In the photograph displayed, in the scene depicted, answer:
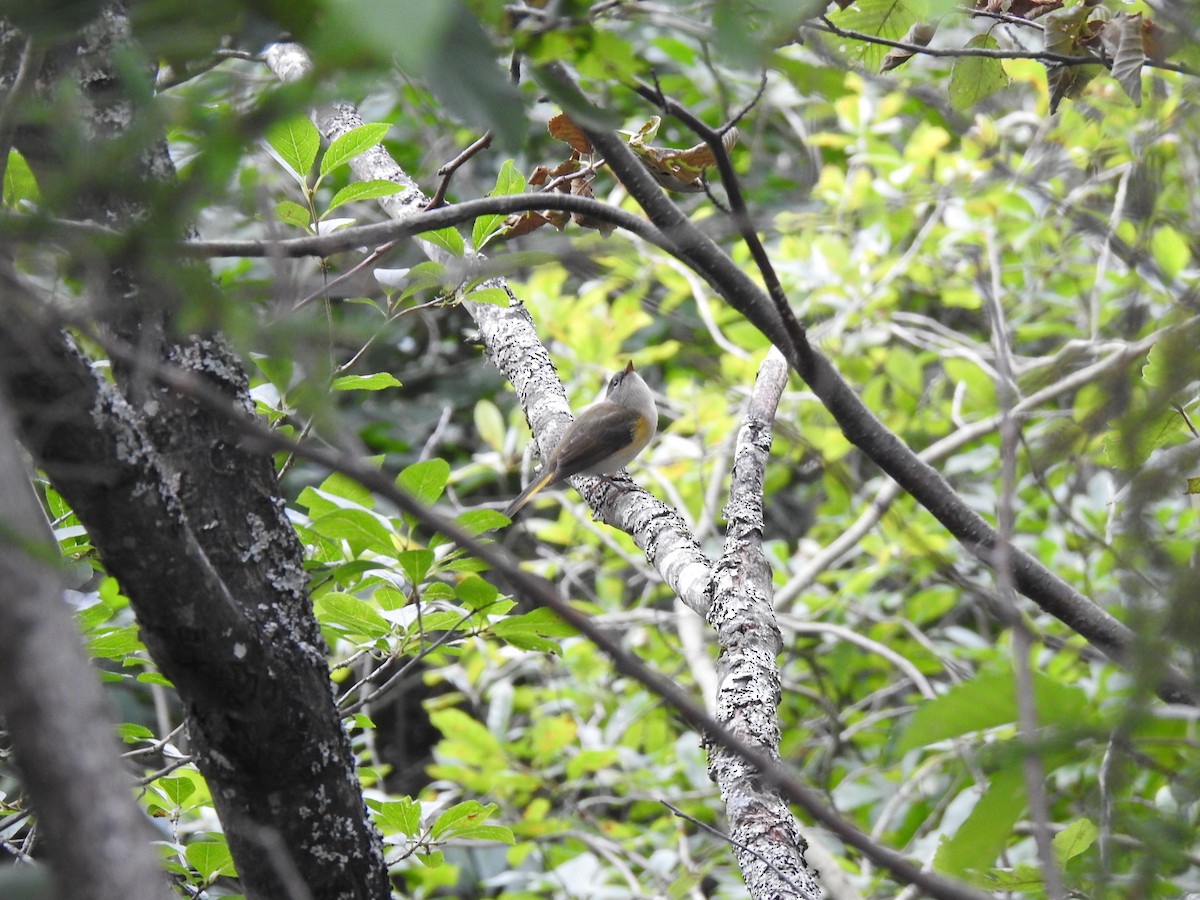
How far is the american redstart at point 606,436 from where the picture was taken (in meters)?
2.87

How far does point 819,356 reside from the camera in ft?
4.35

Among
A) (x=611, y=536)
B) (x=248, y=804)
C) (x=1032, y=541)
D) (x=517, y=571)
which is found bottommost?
(x=517, y=571)

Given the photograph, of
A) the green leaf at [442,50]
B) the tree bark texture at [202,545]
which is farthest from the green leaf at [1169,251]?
the green leaf at [442,50]

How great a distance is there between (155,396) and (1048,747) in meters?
1.15

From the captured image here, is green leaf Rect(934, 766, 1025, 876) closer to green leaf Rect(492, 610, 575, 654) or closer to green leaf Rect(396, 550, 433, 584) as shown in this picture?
green leaf Rect(492, 610, 575, 654)

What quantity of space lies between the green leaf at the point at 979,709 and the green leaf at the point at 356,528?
107cm

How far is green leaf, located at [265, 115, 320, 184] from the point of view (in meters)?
1.61

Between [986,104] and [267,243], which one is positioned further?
[986,104]

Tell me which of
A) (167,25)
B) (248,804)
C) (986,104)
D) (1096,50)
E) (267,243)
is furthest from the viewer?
Answer: (986,104)

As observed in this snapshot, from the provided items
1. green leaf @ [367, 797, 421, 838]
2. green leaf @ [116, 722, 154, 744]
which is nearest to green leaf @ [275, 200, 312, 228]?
green leaf @ [116, 722, 154, 744]

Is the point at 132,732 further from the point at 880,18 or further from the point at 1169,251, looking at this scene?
the point at 1169,251

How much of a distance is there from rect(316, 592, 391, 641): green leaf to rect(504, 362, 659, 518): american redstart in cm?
104

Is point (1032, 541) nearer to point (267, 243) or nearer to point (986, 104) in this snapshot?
point (986, 104)

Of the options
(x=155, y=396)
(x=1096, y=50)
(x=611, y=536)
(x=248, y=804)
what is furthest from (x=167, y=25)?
(x=611, y=536)
